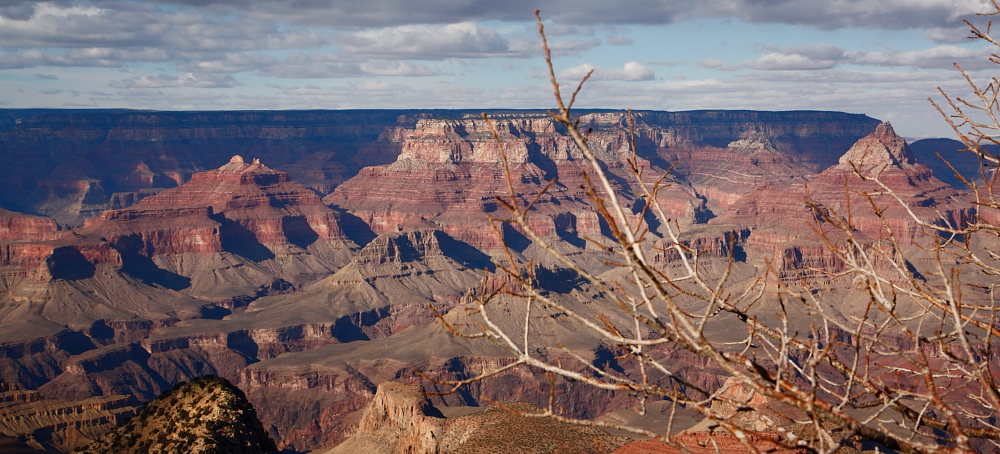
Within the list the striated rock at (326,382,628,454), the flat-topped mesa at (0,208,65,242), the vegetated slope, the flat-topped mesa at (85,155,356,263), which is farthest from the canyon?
the vegetated slope

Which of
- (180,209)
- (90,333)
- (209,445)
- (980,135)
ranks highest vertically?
(980,135)

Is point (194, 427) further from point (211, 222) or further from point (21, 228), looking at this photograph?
→ point (21, 228)

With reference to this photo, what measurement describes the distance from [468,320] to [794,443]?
10186cm

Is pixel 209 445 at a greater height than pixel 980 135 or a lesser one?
lesser

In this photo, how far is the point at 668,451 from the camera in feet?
104

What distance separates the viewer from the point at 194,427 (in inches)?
1266

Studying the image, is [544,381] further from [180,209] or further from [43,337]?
[180,209]

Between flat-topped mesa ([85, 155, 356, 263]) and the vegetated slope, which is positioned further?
flat-topped mesa ([85, 155, 356, 263])

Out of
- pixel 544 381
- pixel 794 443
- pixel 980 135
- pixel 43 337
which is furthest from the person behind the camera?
pixel 43 337

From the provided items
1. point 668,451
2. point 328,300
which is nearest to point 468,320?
point 328,300

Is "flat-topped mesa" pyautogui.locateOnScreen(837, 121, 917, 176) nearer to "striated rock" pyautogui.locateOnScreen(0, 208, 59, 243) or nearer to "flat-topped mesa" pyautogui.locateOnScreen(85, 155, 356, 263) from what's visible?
"flat-topped mesa" pyautogui.locateOnScreen(85, 155, 356, 263)

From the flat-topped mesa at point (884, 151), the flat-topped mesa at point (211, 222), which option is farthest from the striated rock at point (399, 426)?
the flat-topped mesa at point (884, 151)

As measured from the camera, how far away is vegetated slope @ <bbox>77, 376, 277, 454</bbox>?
1238 inches

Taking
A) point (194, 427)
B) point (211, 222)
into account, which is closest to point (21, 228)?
point (211, 222)
